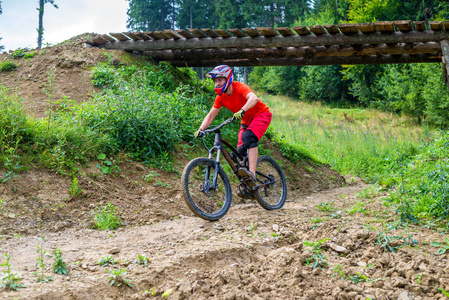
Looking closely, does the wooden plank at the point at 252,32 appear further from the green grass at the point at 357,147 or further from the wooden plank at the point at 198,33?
the green grass at the point at 357,147

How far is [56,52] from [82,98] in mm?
3178

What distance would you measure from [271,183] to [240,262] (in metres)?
2.60

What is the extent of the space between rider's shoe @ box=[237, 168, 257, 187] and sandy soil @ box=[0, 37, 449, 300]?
52cm

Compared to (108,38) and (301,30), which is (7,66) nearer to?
(108,38)

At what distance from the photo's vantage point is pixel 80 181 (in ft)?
19.1

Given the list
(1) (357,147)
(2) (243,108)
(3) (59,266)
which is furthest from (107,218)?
(1) (357,147)

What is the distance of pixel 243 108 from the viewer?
17.0ft

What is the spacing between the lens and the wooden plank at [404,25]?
26.8 feet

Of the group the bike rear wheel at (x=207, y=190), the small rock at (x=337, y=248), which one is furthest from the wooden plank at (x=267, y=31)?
the small rock at (x=337, y=248)

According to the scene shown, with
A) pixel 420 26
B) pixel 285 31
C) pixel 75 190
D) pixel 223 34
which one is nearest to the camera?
pixel 75 190

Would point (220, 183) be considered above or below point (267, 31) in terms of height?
below

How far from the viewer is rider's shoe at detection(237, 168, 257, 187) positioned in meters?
5.45

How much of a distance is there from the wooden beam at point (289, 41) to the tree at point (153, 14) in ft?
105

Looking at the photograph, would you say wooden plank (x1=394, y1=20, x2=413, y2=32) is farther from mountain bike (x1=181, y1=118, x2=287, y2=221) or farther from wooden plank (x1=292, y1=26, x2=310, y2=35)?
mountain bike (x1=181, y1=118, x2=287, y2=221)
